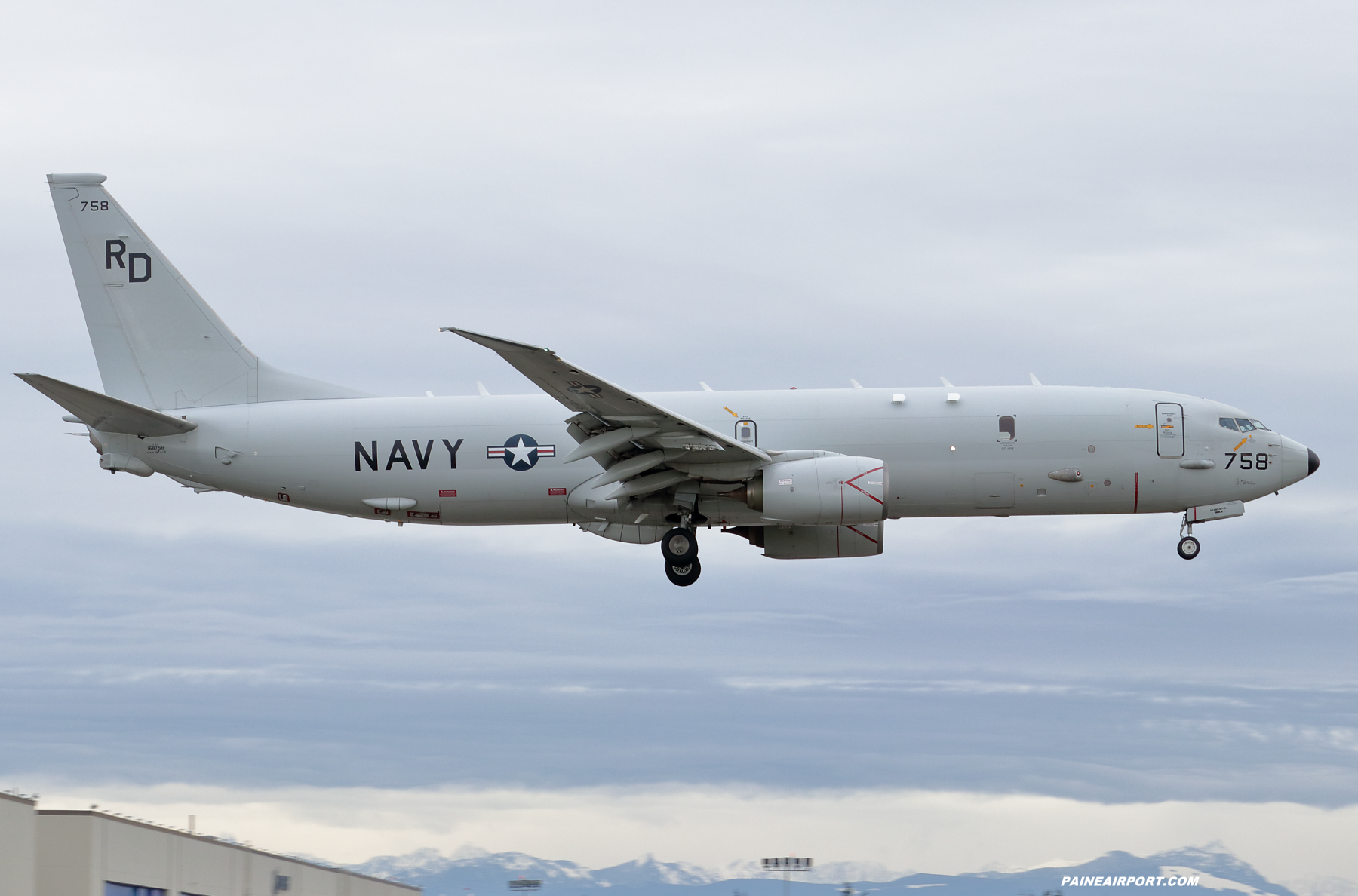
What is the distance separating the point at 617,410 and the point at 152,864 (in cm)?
1657

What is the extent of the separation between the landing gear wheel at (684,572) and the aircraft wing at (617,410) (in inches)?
118

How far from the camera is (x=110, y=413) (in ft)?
122

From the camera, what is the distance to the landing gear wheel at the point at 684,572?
36500mm

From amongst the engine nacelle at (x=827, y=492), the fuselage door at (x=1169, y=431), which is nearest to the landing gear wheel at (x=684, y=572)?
the engine nacelle at (x=827, y=492)

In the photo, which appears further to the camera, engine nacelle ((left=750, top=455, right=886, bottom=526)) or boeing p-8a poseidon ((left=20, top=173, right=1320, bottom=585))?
boeing p-8a poseidon ((left=20, top=173, right=1320, bottom=585))

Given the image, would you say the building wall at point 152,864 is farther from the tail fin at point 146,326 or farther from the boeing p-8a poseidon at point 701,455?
the tail fin at point 146,326

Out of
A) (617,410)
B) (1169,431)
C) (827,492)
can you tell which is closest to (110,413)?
(617,410)

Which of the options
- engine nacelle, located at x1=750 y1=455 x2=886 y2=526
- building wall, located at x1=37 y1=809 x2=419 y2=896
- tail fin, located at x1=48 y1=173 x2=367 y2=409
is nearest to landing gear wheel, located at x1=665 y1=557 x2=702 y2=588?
engine nacelle, located at x1=750 y1=455 x2=886 y2=526

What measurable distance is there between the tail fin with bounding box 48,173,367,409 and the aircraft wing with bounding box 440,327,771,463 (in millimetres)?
8336

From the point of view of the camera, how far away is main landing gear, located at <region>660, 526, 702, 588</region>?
36.4 metres

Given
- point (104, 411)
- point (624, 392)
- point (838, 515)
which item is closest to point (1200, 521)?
point (838, 515)

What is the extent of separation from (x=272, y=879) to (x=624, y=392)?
2040 centimetres

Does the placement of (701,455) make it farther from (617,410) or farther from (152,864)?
(152,864)

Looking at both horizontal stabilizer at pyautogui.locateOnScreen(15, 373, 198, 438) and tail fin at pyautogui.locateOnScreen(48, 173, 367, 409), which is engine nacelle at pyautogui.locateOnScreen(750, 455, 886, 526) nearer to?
tail fin at pyautogui.locateOnScreen(48, 173, 367, 409)
